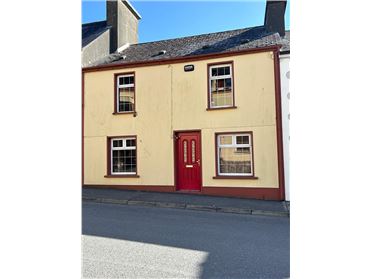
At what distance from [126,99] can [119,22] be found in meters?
6.04

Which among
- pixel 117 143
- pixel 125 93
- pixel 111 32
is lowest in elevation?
pixel 117 143

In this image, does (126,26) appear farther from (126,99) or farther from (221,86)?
(221,86)

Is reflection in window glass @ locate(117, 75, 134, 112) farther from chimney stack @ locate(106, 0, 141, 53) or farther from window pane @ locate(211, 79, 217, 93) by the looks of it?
chimney stack @ locate(106, 0, 141, 53)

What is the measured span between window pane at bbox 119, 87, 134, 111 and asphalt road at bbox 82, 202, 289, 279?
557 centimetres

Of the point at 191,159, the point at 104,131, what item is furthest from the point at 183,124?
the point at 104,131

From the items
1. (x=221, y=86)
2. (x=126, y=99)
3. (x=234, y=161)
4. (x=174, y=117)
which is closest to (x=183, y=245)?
(x=234, y=161)

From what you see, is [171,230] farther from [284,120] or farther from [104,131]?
[104,131]

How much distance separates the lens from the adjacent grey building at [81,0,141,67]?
14469 mm

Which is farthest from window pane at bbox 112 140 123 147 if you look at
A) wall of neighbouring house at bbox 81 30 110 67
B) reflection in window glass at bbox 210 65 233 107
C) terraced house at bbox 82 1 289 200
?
reflection in window glass at bbox 210 65 233 107

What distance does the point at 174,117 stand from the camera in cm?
1190

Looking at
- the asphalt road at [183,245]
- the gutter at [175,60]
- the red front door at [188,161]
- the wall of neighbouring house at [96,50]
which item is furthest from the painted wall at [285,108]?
the wall of neighbouring house at [96,50]
